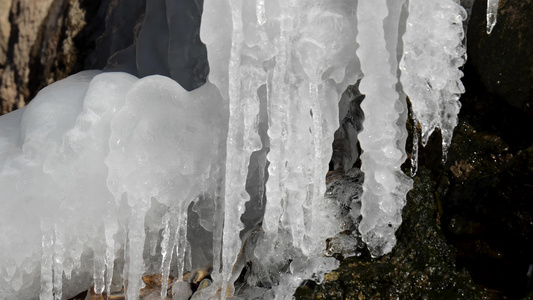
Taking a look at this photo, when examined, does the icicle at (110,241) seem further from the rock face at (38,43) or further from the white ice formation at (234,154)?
the rock face at (38,43)

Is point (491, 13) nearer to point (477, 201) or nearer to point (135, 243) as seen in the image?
point (477, 201)

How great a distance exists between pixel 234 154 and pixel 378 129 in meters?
0.54

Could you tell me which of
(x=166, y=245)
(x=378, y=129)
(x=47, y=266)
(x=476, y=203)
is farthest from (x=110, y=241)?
(x=476, y=203)

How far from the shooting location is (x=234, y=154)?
7.30ft

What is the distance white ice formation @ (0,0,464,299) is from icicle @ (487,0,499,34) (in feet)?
0.50

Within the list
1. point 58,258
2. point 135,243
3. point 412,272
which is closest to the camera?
point 412,272

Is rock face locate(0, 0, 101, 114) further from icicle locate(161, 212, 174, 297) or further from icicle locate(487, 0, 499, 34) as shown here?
icicle locate(487, 0, 499, 34)

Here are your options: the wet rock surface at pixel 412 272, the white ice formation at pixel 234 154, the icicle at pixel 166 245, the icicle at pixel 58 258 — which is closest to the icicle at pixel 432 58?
the white ice formation at pixel 234 154

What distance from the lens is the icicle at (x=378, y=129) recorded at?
6.76 ft

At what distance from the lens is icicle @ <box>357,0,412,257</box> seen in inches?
81.1

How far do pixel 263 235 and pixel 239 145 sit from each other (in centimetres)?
47

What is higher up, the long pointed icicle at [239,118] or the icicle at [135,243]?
the long pointed icicle at [239,118]

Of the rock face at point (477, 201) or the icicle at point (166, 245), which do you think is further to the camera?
the icicle at point (166, 245)

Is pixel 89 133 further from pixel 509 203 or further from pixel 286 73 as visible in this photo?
pixel 509 203
